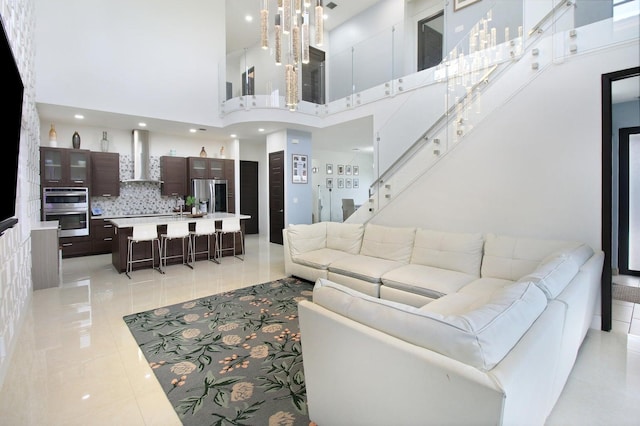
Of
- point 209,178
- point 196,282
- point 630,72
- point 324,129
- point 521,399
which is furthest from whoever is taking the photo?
point 209,178

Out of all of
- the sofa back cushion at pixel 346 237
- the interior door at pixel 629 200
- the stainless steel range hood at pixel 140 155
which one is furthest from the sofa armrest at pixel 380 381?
the stainless steel range hood at pixel 140 155

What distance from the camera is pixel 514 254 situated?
3322 millimetres

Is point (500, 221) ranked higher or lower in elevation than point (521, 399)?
higher

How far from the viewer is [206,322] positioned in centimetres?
334

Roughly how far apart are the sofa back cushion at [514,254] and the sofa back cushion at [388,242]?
3.12 ft

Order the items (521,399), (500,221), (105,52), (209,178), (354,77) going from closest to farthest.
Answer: (521,399)
(500,221)
(105,52)
(354,77)
(209,178)

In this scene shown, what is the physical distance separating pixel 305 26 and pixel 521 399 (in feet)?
14.2

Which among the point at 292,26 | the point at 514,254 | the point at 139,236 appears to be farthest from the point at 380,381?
the point at 139,236

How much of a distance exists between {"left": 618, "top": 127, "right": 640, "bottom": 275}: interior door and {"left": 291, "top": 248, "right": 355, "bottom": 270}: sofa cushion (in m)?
4.53

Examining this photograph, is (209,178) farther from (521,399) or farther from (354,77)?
(521,399)

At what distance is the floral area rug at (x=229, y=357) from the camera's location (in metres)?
1.99

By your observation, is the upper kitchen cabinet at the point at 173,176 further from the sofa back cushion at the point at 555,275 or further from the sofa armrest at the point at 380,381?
the sofa back cushion at the point at 555,275

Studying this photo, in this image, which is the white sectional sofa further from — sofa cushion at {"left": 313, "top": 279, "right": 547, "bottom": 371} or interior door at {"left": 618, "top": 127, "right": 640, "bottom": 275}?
interior door at {"left": 618, "top": 127, "right": 640, "bottom": 275}

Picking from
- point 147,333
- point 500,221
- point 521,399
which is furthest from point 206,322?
point 500,221
